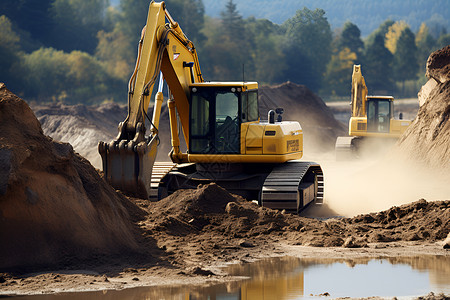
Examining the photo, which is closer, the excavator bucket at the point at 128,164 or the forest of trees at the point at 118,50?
the excavator bucket at the point at 128,164

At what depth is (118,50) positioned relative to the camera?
66.2m

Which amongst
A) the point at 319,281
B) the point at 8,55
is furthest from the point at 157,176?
the point at 8,55

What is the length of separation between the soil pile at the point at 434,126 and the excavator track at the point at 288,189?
5815mm

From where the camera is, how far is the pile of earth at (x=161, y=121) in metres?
36.4

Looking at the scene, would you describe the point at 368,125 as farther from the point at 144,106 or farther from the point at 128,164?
the point at 128,164

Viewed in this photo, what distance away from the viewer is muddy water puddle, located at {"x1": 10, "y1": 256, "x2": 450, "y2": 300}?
919 cm

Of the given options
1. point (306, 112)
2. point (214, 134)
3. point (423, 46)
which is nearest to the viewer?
point (214, 134)

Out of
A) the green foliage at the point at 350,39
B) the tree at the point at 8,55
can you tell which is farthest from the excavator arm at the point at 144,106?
the green foliage at the point at 350,39

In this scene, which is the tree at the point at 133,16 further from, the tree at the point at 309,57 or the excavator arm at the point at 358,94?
the excavator arm at the point at 358,94

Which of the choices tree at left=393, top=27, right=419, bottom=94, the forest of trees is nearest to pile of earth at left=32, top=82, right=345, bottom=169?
the forest of trees

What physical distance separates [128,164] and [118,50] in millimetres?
53515

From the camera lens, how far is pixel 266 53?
226 feet

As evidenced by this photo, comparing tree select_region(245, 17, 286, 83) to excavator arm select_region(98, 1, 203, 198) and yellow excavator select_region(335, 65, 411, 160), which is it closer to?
yellow excavator select_region(335, 65, 411, 160)

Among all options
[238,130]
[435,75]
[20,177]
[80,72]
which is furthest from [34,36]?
[20,177]
